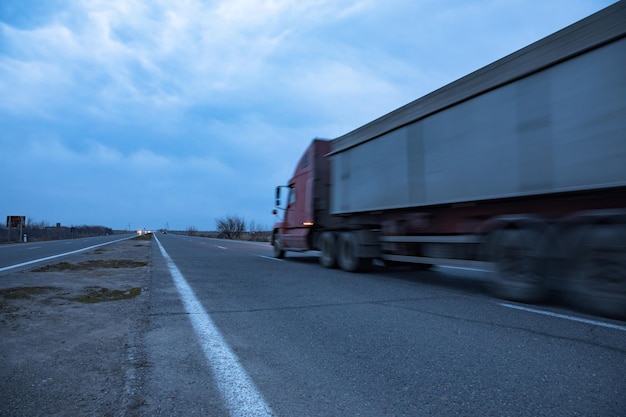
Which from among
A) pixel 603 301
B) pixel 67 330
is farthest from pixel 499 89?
pixel 67 330

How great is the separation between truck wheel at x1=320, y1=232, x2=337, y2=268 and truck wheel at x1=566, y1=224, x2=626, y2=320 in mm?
6823

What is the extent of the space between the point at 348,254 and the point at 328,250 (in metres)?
1.14

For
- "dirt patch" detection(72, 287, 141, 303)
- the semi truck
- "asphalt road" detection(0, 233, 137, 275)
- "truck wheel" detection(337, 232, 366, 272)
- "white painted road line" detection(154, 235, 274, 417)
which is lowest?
"white painted road line" detection(154, 235, 274, 417)

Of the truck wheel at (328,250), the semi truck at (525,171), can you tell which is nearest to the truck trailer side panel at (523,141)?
the semi truck at (525,171)

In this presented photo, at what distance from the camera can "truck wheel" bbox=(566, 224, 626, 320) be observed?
5004 millimetres

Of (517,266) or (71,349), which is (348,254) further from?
(71,349)

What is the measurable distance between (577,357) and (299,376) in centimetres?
260

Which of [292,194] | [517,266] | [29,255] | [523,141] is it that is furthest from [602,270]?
[29,255]

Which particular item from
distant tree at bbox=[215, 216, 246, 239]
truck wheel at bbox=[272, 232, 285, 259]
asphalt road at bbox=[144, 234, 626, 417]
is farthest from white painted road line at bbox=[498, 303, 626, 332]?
distant tree at bbox=[215, 216, 246, 239]

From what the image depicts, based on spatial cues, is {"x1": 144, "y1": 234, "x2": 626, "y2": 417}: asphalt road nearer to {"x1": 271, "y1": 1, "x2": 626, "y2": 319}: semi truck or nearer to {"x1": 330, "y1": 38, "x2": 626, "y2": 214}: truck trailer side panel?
{"x1": 271, "y1": 1, "x2": 626, "y2": 319}: semi truck

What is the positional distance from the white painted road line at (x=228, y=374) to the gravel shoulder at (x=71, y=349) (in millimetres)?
603

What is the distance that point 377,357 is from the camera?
12.8ft

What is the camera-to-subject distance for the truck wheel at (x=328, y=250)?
11758 millimetres

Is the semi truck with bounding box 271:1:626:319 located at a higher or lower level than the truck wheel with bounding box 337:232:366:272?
higher
